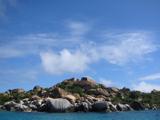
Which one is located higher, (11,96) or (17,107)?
(11,96)

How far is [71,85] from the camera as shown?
118 meters

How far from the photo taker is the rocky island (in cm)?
8400

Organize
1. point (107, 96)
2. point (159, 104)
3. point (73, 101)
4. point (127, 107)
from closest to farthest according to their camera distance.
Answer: point (73, 101) → point (127, 107) → point (107, 96) → point (159, 104)

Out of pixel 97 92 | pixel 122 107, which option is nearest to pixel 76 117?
pixel 122 107

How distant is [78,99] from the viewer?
9219 centimetres

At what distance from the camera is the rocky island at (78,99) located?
84000mm

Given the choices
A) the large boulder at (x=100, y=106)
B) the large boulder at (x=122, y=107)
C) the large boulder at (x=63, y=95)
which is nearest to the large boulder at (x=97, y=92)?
the large boulder at (x=122, y=107)

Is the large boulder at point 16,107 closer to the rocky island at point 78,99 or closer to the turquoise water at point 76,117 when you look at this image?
the rocky island at point 78,99

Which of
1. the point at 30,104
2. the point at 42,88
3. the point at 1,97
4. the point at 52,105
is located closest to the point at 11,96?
the point at 1,97

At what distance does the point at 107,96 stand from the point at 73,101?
2204 cm

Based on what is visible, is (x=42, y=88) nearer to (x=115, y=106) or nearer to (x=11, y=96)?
(x=11, y=96)

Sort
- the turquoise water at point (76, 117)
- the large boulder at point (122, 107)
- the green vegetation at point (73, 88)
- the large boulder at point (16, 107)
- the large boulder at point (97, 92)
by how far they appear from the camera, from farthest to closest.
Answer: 1. the large boulder at point (97, 92)
2. the green vegetation at point (73, 88)
3. the large boulder at point (122, 107)
4. the large boulder at point (16, 107)
5. the turquoise water at point (76, 117)

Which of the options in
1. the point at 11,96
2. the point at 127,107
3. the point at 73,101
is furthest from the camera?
the point at 11,96

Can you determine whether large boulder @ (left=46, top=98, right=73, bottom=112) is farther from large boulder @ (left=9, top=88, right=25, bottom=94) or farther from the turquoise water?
large boulder @ (left=9, top=88, right=25, bottom=94)
